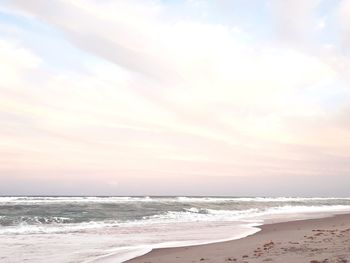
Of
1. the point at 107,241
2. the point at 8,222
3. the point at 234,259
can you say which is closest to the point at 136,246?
the point at 107,241

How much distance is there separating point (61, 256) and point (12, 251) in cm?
Result: 190

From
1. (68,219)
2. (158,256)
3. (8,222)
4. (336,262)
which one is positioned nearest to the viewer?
(336,262)

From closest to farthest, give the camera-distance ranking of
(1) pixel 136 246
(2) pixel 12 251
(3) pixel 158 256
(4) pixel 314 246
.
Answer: (4) pixel 314 246 → (3) pixel 158 256 → (2) pixel 12 251 → (1) pixel 136 246

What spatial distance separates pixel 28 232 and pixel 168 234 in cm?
600

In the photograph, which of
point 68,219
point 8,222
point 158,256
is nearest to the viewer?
point 158,256

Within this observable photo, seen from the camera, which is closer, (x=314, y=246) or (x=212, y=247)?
(x=314, y=246)

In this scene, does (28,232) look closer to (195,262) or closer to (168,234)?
(168,234)

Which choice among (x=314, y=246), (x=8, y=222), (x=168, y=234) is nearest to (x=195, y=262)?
(x=314, y=246)

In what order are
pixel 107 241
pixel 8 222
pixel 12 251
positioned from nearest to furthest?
pixel 12 251 → pixel 107 241 → pixel 8 222

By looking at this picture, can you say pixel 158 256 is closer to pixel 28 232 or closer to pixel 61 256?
pixel 61 256

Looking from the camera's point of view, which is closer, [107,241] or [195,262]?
[195,262]

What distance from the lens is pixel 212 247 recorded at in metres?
12.2

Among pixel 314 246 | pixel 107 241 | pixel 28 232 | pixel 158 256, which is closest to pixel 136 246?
pixel 107 241

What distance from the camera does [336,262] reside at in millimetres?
7199
